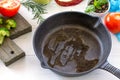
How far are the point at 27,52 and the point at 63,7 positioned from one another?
0.72 ft

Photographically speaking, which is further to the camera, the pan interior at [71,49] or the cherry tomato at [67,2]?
the cherry tomato at [67,2]

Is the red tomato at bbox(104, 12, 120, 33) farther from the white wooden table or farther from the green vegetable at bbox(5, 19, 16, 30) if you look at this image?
the green vegetable at bbox(5, 19, 16, 30)

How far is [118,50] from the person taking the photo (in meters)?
0.82

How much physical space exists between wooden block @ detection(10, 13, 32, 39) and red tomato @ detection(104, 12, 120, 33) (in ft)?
0.82

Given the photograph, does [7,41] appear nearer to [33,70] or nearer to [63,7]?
[33,70]

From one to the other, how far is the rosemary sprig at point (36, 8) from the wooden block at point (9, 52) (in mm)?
121

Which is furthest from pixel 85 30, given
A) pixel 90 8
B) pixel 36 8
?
pixel 36 8

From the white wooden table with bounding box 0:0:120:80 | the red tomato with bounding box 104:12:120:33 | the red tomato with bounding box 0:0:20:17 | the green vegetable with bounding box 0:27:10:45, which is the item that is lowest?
the white wooden table with bounding box 0:0:120:80

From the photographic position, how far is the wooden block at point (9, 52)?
759mm

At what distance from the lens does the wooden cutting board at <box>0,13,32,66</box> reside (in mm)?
762

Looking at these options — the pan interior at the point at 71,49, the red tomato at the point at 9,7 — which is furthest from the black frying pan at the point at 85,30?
the red tomato at the point at 9,7

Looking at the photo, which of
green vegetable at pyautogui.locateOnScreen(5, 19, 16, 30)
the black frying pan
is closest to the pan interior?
the black frying pan

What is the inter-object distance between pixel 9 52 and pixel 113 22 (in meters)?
0.34

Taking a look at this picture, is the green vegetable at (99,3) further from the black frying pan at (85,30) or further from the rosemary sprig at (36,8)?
the rosemary sprig at (36,8)
